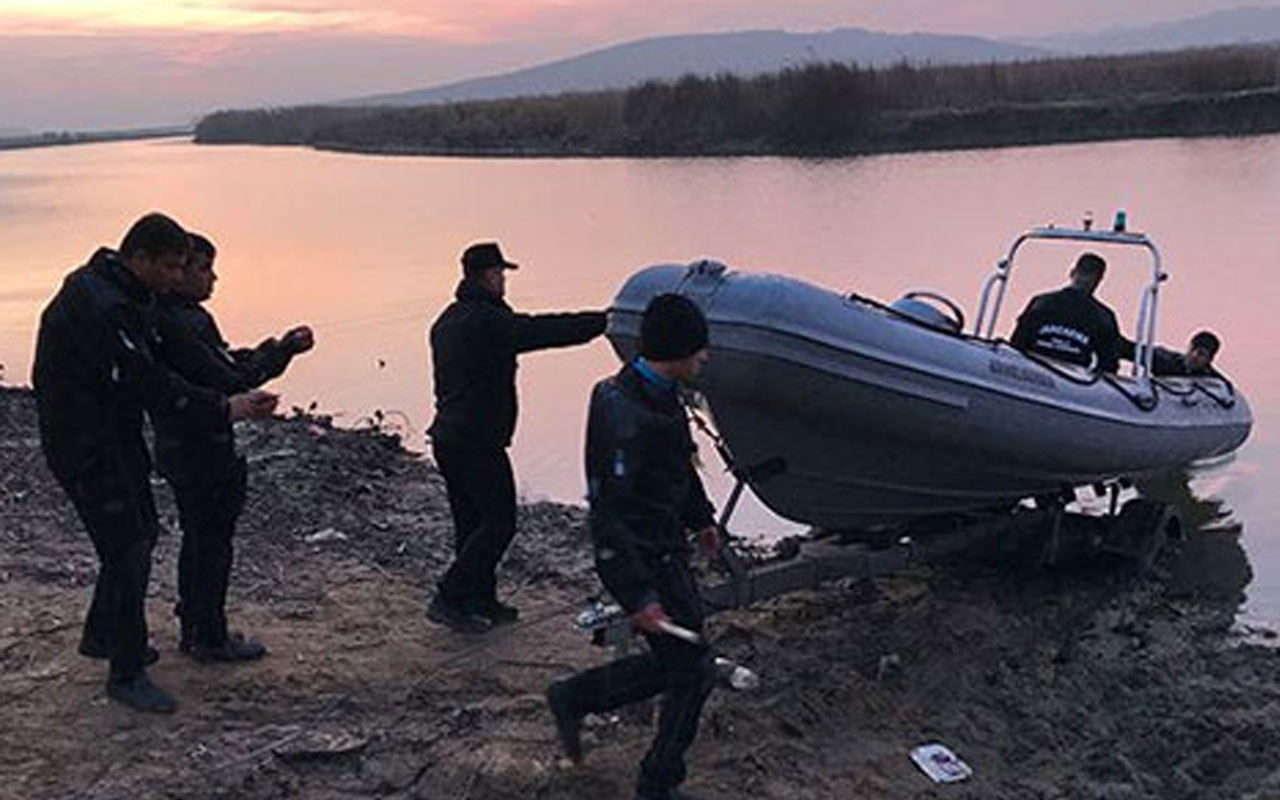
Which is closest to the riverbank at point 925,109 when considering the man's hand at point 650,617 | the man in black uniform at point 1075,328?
the man in black uniform at point 1075,328

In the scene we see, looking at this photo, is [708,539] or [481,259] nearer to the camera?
[708,539]

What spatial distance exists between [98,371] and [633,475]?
4.94ft

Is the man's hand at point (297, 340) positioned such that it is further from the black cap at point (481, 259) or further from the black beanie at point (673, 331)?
the black beanie at point (673, 331)

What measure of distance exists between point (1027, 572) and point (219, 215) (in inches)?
927

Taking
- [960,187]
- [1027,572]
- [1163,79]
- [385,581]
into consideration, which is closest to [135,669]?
[385,581]

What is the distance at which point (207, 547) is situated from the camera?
455cm

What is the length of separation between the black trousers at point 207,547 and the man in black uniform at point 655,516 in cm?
140

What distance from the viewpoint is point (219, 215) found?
27.3 meters

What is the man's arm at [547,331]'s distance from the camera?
15.9 feet

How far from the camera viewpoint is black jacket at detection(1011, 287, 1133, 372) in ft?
20.1

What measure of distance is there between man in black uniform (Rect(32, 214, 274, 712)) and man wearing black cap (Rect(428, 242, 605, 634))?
808mm

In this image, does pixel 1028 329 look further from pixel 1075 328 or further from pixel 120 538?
pixel 120 538

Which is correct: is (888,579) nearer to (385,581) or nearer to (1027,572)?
(1027,572)

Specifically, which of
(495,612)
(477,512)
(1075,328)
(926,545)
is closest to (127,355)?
(477,512)
